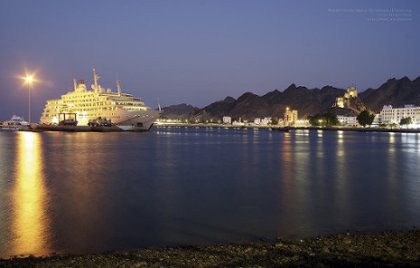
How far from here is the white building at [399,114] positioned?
167875 mm

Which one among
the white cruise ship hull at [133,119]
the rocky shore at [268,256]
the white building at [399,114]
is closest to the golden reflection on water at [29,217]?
the rocky shore at [268,256]

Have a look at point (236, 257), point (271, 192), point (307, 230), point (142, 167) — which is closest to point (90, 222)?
point (236, 257)

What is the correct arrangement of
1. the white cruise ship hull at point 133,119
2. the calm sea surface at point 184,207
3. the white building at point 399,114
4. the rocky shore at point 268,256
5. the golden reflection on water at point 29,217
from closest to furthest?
the rocky shore at point 268,256
the golden reflection on water at point 29,217
the calm sea surface at point 184,207
the white cruise ship hull at point 133,119
the white building at point 399,114

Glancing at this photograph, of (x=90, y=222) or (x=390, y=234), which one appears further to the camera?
(x=90, y=222)

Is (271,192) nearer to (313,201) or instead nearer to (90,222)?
(313,201)

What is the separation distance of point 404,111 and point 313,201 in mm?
194436

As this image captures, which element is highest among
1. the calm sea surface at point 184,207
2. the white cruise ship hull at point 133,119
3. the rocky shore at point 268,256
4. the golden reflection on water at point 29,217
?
the white cruise ship hull at point 133,119

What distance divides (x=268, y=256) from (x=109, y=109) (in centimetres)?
8071

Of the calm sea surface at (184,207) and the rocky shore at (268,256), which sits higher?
the rocky shore at (268,256)

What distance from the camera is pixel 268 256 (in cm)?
614

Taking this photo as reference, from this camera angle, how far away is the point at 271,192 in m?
14.5

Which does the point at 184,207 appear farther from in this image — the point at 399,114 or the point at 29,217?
the point at 399,114

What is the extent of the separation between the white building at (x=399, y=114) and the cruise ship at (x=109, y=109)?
144483mm

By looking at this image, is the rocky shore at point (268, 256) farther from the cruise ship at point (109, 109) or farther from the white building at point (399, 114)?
the white building at point (399, 114)
